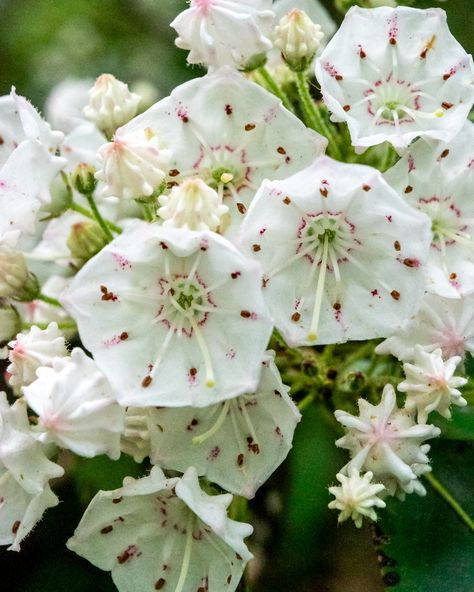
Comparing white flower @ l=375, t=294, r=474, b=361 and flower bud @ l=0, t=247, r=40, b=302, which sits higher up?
white flower @ l=375, t=294, r=474, b=361

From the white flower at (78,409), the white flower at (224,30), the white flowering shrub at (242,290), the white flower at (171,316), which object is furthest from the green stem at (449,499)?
the white flower at (224,30)

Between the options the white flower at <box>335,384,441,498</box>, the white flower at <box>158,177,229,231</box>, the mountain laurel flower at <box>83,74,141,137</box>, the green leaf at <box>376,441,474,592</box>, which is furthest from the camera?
the mountain laurel flower at <box>83,74,141,137</box>

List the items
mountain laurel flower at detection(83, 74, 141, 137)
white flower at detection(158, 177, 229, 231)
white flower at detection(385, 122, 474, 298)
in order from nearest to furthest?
white flower at detection(158, 177, 229, 231)
white flower at detection(385, 122, 474, 298)
mountain laurel flower at detection(83, 74, 141, 137)

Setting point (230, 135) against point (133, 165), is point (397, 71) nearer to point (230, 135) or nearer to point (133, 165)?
point (230, 135)

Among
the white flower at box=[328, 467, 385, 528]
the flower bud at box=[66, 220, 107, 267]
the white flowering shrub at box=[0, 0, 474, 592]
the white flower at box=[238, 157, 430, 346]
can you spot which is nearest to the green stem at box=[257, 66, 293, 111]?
the white flowering shrub at box=[0, 0, 474, 592]

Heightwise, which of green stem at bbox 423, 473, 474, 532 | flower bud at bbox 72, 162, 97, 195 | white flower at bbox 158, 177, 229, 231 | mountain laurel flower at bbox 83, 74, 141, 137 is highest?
white flower at bbox 158, 177, 229, 231

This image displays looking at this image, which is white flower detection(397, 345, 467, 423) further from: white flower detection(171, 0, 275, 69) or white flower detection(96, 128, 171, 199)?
white flower detection(171, 0, 275, 69)

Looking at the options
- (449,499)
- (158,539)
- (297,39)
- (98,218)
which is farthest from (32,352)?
(449,499)
